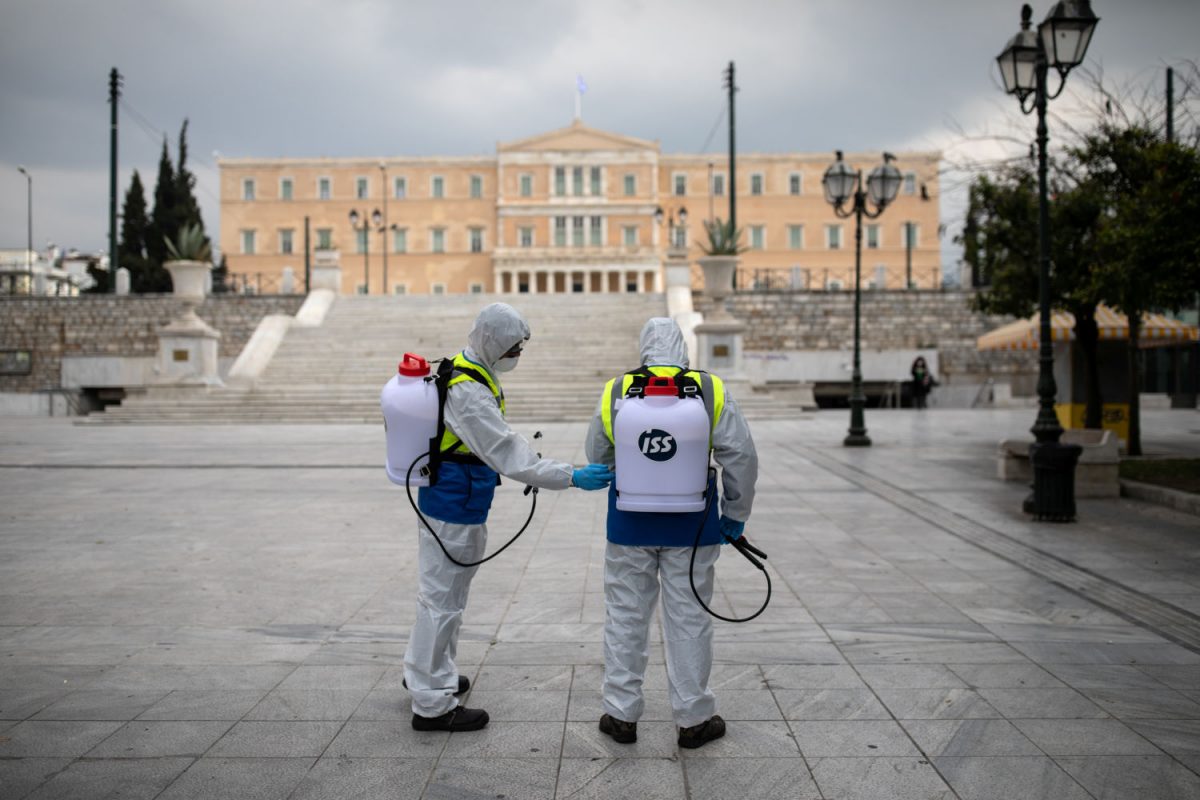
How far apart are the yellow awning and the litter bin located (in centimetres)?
605

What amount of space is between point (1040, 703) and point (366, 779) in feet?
8.98

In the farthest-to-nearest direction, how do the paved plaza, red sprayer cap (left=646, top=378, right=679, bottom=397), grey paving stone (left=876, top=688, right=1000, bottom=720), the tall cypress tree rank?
the tall cypress tree
grey paving stone (left=876, top=688, right=1000, bottom=720)
red sprayer cap (left=646, top=378, right=679, bottom=397)
the paved plaza

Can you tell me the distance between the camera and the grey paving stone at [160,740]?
3.59m

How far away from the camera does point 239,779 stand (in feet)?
11.1

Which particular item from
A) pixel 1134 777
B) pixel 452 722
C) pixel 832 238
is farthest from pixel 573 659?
pixel 832 238

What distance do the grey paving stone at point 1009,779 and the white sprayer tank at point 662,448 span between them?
1.29 meters

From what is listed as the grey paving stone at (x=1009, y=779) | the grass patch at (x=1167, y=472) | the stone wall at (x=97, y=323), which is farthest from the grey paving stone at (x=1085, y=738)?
the stone wall at (x=97, y=323)

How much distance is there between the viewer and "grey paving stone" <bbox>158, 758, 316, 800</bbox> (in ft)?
10.7

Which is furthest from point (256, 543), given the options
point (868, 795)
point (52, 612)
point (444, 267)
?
point (444, 267)

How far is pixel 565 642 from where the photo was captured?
5047 mm

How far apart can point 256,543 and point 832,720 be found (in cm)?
520

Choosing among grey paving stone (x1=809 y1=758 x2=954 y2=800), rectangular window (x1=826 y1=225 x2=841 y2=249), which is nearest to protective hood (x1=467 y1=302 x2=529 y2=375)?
grey paving stone (x1=809 y1=758 x2=954 y2=800)

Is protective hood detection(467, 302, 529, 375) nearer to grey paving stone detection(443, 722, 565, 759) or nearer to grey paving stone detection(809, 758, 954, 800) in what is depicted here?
grey paving stone detection(443, 722, 565, 759)

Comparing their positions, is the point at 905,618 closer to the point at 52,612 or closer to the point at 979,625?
the point at 979,625
